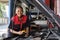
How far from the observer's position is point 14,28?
1.93m

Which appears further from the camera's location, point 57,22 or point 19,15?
point 19,15

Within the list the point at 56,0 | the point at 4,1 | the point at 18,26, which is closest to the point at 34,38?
the point at 18,26

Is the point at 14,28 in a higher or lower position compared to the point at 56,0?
lower

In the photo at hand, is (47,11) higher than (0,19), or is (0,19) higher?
(47,11)

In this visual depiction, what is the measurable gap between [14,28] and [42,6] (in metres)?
1.26

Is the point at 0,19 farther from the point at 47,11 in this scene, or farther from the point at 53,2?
the point at 47,11

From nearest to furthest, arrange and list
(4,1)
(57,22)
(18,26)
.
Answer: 1. (57,22)
2. (18,26)
3. (4,1)

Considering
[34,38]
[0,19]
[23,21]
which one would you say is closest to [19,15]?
[23,21]

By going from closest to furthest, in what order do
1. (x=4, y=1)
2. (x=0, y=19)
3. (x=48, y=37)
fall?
(x=48, y=37)
(x=4, y=1)
(x=0, y=19)

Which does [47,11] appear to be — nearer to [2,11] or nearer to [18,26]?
[18,26]

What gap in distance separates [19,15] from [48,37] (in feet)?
3.63

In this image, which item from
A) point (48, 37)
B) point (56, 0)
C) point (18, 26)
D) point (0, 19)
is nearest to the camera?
point (48, 37)

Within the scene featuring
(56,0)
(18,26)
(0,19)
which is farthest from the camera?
(0,19)

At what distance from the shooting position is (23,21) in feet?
6.32
